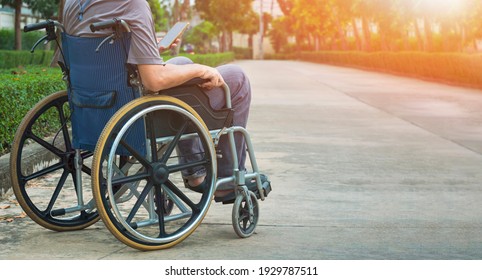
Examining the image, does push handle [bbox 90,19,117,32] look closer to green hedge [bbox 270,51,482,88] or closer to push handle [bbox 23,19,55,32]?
push handle [bbox 23,19,55,32]

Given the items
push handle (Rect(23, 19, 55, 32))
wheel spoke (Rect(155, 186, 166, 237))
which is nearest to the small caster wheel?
wheel spoke (Rect(155, 186, 166, 237))

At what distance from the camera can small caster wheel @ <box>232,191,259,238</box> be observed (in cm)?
482

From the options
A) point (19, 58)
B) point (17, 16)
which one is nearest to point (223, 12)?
point (17, 16)

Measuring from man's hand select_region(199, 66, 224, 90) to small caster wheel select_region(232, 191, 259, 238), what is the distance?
0.59 m

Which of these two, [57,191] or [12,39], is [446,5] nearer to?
A: [12,39]

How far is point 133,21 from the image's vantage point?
4.36 m

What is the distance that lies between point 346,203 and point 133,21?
2406 millimetres

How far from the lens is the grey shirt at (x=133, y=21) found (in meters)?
4.34

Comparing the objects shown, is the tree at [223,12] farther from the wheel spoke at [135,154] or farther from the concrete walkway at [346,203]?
the wheel spoke at [135,154]

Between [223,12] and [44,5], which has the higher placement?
[44,5]

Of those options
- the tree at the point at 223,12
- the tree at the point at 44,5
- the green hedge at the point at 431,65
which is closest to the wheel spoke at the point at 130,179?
the green hedge at the point at 431,65
